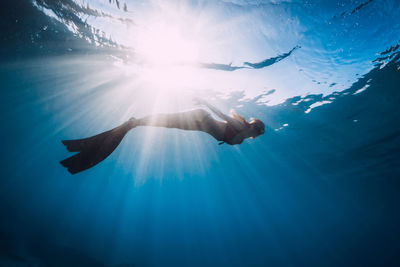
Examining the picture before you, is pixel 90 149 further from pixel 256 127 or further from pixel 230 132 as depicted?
pixel 256 127

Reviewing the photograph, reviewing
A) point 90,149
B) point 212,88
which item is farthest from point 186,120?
point 212,88

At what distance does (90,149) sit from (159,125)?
3.34 ft

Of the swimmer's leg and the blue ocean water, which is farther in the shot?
the blue ocean water

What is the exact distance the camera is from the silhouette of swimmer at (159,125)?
2197mm

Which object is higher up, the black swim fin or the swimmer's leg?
the swimmer's leg

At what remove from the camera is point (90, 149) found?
2.22m

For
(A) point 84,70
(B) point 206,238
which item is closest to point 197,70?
(A) point 84,70

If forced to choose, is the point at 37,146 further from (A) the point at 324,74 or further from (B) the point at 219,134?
(A) the point at 324,74

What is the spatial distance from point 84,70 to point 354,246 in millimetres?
59745

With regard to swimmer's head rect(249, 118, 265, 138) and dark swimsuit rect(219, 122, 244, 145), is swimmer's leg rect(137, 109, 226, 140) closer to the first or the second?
dark swimsuit rect(219, 122, 244, 145)

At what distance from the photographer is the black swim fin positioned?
215 cm

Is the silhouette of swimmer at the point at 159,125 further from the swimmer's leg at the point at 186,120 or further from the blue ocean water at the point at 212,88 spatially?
the blue ocean water at the point at 212,88

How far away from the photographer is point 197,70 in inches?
332

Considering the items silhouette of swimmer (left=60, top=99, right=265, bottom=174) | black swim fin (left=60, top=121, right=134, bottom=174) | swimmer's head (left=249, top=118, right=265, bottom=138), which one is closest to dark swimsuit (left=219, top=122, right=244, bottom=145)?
silhouette of swimmer (left=60, top=99, right=265, bottom=174)
